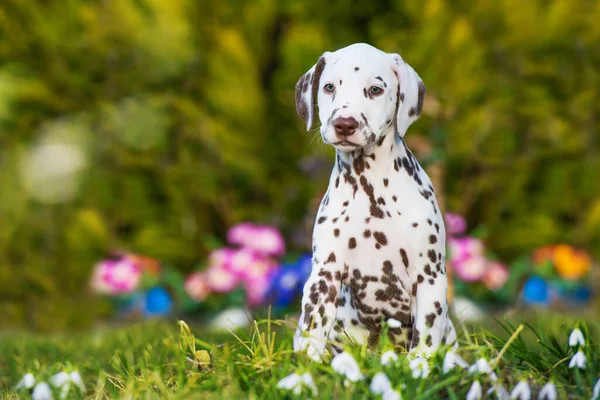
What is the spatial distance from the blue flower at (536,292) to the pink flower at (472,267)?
0.65 m

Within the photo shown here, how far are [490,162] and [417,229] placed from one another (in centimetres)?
761

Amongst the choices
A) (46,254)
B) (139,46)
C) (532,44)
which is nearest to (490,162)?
(532,44)

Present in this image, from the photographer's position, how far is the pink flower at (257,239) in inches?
398

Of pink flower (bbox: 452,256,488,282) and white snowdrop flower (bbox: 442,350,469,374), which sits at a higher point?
pink flower (bbox: 452,256,488,282)

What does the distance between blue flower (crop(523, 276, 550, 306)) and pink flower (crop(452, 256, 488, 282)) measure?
0.65 m

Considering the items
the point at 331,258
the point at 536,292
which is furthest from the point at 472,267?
the point at 331,258

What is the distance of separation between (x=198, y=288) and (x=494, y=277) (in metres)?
3.59

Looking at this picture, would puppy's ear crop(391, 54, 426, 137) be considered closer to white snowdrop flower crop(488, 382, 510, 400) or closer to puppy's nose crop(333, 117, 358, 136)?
puppy's nose crop(333, 117, 358, 136)

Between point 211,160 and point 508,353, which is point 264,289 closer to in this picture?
point 211,160

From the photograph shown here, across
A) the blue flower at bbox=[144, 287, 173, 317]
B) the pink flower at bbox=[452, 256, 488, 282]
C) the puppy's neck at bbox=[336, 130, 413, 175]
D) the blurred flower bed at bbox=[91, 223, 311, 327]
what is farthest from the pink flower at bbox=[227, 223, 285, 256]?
the puppy's neck at bbox=[336, 130, 413, 175]

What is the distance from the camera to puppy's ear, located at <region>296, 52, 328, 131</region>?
13.4 feet

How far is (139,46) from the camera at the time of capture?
1106 centimetres

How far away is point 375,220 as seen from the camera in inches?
152

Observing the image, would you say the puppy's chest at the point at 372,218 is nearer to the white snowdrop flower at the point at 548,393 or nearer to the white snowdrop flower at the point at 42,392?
the white snowdrop flower at the point at 548,393
